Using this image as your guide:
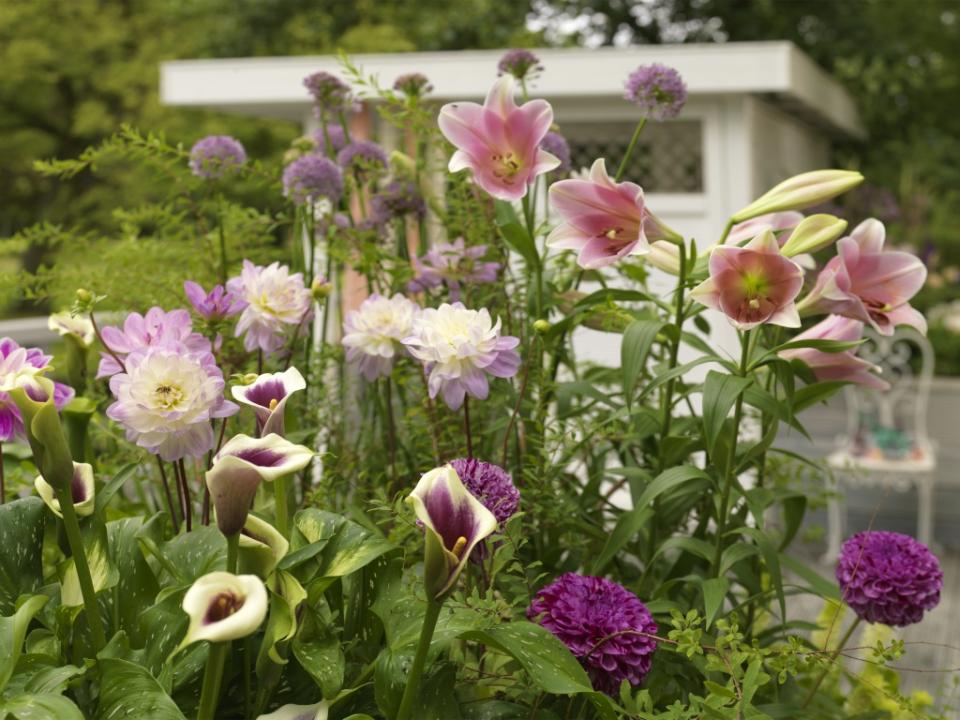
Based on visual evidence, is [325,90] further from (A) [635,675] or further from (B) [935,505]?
(B) [935,505]

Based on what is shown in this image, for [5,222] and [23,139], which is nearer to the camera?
[23,139]

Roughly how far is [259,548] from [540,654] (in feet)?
0.69

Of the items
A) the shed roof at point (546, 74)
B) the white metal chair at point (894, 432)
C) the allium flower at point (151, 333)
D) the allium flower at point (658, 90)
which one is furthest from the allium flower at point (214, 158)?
the white metal chair at point (894, 432)

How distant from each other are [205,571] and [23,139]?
35.4ft

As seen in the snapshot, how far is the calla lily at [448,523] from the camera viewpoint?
0.65 m

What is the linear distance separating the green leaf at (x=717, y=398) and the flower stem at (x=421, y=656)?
320mm

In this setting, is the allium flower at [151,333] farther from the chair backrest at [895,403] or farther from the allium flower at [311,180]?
the chair backrest at [895,403]

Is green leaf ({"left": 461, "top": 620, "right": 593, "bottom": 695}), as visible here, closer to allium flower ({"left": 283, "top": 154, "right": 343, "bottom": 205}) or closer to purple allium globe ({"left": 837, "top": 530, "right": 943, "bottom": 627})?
purple allium globe ({"left": 837, "top": 530, "right": 943, "bottom": 627})

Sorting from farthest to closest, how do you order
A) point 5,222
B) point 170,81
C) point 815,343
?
point 5,222 → point 170,81 → point 815,343

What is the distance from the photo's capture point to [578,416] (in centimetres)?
122

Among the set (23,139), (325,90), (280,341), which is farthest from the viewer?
(23,139)

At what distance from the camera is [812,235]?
94cm

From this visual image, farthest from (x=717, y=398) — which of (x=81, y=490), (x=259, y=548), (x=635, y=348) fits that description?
(x=81, y=490)

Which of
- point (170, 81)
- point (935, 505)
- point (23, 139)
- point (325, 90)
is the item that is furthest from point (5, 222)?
point (325, 90)
